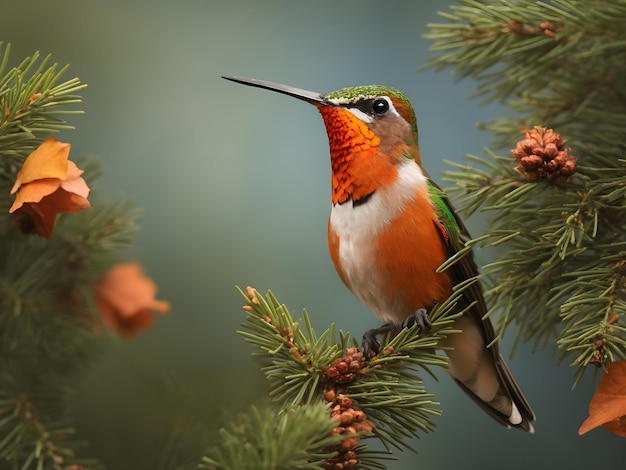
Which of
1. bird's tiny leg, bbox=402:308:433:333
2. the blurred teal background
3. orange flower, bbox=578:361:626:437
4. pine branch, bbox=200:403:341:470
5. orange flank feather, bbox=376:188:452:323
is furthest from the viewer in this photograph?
the blurred teal background

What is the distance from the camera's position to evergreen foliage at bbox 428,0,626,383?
0.81 m

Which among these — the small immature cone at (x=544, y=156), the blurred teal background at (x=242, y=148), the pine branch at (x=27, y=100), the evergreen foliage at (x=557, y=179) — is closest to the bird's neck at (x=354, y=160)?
the evergreen foliage at (x=557, y=179)

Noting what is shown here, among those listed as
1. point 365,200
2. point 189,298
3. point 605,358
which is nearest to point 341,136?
point 365,200

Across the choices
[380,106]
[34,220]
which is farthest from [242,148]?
[34,220]

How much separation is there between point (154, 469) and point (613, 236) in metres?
0.70

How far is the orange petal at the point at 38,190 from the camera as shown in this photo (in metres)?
0.73

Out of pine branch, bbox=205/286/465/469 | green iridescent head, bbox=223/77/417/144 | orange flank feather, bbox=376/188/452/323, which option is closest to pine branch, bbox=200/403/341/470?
pine branch, bbox=205/286/465/469

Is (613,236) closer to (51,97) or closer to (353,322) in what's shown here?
(51,97)

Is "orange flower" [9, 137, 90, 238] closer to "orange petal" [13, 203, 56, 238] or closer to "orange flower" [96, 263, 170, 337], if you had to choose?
"orange petal" [13, 203, 56, 238]

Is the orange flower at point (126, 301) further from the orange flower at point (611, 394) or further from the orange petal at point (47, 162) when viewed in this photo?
the orange flower at point (611, 394)

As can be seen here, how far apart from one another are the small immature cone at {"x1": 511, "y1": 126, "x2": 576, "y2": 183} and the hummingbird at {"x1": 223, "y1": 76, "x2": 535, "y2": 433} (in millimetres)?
206

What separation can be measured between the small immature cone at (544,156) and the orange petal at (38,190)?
44 centimetres

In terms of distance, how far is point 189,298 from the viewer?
1645 mm

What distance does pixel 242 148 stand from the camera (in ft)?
6.09
